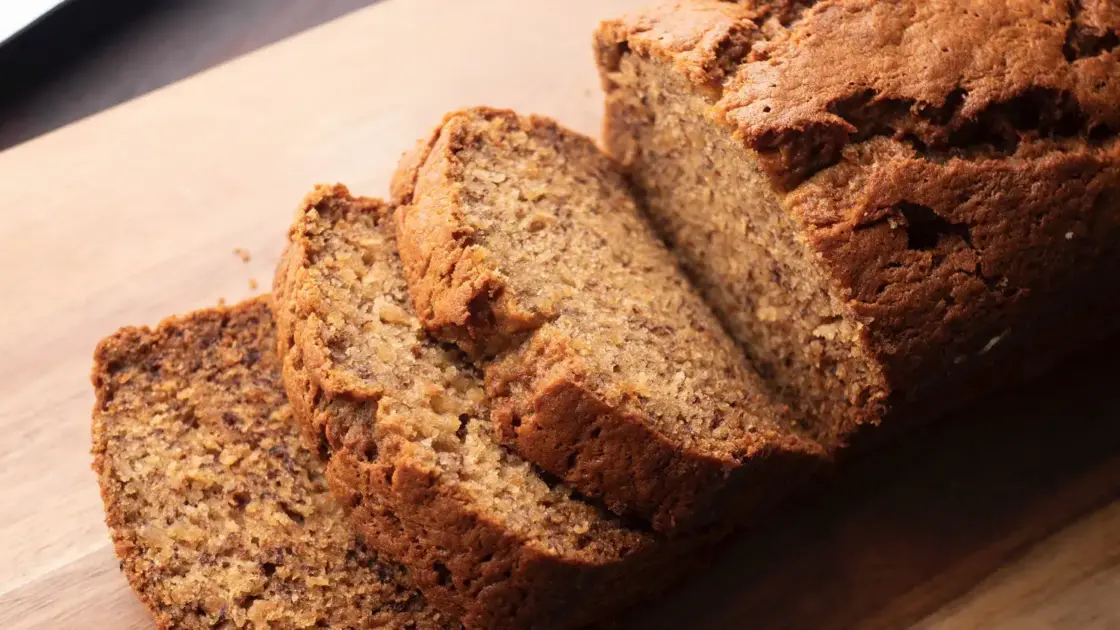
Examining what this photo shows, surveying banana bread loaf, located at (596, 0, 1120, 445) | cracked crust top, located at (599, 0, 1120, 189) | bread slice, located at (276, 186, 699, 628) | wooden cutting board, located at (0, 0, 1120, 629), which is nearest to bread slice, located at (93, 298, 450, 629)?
bread slice, located at (276, 186, 699, 628)

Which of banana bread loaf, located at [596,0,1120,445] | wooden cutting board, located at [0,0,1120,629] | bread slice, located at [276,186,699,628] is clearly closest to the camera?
bread slice, located at [276,186,699,628]

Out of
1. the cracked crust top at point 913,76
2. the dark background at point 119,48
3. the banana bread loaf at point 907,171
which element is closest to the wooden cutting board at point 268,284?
the dark background at point 119,48

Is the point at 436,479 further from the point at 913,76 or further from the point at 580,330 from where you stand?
the point at 913,76

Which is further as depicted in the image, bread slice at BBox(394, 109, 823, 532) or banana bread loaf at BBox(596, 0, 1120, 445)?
banana bread loaf at BBox(596, 0, 1120, 445)

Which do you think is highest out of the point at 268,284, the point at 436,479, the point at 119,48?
the point at 119,48

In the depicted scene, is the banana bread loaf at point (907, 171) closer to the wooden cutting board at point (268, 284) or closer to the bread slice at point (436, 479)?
the wooden cutting board at point (268, 284)

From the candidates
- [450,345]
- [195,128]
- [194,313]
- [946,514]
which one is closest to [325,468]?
[450,345]

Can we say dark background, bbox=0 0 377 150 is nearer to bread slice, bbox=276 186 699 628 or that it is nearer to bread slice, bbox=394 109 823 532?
bread slice, bbox=394 109 823 532

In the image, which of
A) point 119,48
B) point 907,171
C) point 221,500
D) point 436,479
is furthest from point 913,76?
point 119,48
